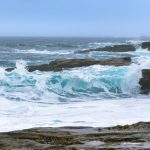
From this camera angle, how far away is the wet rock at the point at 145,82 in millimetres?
26237

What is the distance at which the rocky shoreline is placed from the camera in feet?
33.5

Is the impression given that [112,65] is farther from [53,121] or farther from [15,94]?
[53,121]

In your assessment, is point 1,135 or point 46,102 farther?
point 46,102

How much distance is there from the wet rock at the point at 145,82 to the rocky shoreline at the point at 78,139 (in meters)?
13.2

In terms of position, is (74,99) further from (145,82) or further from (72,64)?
(72,64)

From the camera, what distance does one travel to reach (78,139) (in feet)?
36.7

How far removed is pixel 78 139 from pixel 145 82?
53.0ft

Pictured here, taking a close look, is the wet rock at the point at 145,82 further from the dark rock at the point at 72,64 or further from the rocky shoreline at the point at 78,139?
the rocky shoreline at the point at 78,139

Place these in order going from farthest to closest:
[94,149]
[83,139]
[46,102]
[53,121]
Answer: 1. [46,102]
2. [53,121]
3. [83,139]
4. [94,149]

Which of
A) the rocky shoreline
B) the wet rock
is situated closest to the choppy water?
the wet rock

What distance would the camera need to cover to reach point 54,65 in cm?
3600

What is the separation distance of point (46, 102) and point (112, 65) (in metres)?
11.2

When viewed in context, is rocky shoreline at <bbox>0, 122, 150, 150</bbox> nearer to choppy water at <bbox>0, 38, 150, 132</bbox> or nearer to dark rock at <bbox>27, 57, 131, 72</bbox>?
choppy water at <bbox>0, 38, 150, 132</bbox>

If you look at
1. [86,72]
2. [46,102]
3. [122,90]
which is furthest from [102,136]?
[86,72]
